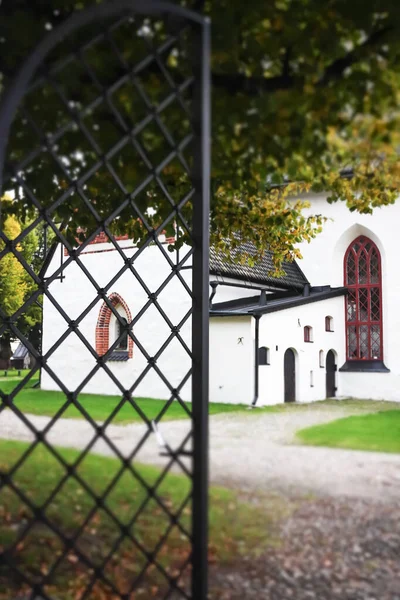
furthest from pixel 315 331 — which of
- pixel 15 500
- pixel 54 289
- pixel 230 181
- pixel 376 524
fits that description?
pixel 230 181

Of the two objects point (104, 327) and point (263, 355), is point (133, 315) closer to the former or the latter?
point (104, 327)

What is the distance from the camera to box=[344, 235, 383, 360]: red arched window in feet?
42.8

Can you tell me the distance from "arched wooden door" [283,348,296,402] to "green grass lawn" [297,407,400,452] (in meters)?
1.85

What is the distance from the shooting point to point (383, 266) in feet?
43.8

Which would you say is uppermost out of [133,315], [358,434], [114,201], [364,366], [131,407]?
[114,201]

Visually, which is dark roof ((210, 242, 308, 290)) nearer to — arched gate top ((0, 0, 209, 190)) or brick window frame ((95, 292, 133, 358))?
brick window frame ((95, 292, 133, 358))

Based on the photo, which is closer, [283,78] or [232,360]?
[283,78]

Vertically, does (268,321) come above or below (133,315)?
below

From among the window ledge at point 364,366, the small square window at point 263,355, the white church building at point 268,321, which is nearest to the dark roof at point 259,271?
the white church building at point 268,321

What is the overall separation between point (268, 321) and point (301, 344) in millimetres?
1220

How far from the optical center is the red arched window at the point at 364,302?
13.0 metres

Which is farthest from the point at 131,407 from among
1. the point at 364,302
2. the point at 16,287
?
the point at 16,287

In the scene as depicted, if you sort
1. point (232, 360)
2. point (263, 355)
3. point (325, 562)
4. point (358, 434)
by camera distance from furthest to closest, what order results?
1. point (263, 355)
2. point (232, 360)
3. point (358, 434)
4. point (325, 562)

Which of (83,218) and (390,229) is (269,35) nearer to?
(83,218)
